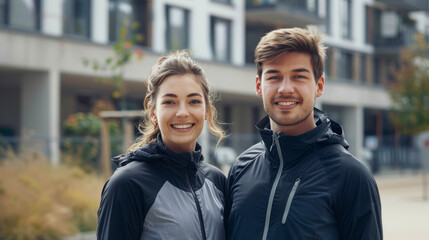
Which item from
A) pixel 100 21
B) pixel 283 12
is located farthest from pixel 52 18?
pixel 283 12

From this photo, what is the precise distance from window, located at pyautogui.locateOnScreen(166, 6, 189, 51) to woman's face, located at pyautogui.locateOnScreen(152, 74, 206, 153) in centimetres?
2348

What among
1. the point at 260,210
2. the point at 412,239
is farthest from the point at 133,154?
the point at 412,239

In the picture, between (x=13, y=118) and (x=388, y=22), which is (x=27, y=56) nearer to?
(x=13, y=118)

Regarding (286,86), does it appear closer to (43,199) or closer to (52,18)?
(43,199)

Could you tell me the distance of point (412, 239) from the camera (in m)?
13.5

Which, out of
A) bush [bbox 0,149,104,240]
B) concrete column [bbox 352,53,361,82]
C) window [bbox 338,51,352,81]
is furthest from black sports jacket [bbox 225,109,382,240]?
concrete column [bbox 352,53,361,82]

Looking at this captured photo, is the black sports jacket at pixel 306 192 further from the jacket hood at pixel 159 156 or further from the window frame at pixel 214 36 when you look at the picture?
the window frame at pixel 214 36

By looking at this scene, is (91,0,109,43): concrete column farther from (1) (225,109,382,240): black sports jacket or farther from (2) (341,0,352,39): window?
(1) (225,109,382,240): black sports jacket

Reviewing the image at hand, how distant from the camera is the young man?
139 inches

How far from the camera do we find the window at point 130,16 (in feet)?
82.0

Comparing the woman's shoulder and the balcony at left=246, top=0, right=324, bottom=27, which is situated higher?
the balcony at left=246, top=0, right=324, bottom=27

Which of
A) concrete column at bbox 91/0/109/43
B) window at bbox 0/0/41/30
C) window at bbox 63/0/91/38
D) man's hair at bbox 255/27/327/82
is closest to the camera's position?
man's hair at bbox 255/27/327/82

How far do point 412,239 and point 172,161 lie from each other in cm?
1052

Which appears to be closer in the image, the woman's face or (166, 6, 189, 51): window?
the woman's face
